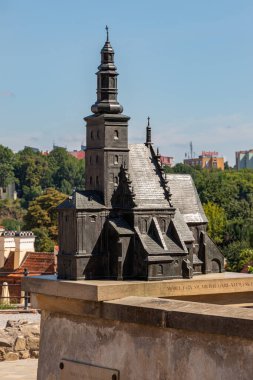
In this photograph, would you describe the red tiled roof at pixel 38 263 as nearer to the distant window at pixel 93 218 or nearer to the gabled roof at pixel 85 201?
the gabled roof at pixel 85 201

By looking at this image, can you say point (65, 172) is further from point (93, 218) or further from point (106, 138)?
point (93, 218)

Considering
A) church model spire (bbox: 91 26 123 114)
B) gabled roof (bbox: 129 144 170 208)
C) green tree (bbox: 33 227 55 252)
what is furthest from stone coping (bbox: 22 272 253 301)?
green tree (bbox: 33 227 55 252)

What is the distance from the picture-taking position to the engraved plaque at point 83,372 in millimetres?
7338

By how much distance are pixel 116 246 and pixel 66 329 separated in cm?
77

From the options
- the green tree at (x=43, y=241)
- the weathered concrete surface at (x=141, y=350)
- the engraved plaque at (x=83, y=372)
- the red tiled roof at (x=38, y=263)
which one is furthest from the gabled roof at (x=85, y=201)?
the green tree at (x=43, y=241)

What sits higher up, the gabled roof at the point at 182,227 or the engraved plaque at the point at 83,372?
the gabled roof at the point at 182,227

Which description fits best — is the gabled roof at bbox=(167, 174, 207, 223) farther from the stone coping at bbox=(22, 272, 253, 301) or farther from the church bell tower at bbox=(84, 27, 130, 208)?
the church bell tower at bbox=(84, 27, 130, 208)

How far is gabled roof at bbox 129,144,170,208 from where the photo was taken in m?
8.47

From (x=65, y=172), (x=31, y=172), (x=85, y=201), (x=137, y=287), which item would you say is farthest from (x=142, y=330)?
(x=65, y=172)

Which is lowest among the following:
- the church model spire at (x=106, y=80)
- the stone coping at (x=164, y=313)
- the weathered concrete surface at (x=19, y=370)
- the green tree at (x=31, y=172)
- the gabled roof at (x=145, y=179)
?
the weathered concrete surface at (x=19, y=370)

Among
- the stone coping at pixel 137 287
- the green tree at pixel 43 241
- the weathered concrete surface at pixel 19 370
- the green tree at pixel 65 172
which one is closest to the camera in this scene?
the stone coping at pixel 137 287

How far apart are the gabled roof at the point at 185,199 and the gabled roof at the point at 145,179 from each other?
421 mm

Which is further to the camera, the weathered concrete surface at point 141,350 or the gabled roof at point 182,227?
the gabled roof at point 182,227

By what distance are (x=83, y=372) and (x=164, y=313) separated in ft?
3.29
